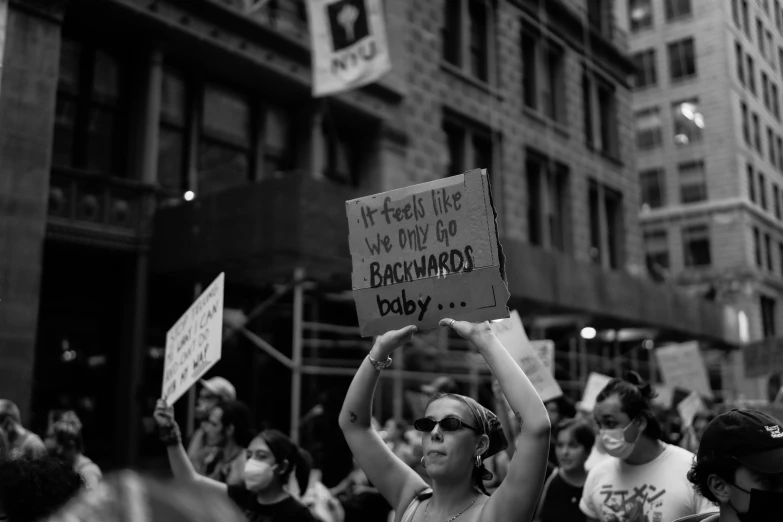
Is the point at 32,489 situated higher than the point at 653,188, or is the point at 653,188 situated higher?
the point at 653,188

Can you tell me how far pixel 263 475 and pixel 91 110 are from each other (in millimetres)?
9121

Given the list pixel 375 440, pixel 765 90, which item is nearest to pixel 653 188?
pixel 765 90

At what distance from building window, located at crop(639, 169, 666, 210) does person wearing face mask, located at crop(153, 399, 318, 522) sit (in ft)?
116

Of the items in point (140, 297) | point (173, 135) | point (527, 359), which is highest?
point (173, 135)

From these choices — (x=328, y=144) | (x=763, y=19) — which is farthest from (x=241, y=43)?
(x=763, y=19)

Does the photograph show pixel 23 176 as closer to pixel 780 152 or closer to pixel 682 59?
Answer: pixel 780 152

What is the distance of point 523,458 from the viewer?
2.62m

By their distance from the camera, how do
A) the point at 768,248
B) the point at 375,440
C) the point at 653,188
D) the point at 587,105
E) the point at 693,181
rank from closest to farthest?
the point at 375,440 < the point at 587,105 < the point at 768,248 < the point at 693,181 < the point at 653,188

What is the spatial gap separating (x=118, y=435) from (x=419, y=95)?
946 cm

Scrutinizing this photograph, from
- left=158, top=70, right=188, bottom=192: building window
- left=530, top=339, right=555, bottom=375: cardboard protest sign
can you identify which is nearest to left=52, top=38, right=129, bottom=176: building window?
left=158, top=70, right=188, bottom=192: building window

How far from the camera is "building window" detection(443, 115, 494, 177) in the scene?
58.3 feet

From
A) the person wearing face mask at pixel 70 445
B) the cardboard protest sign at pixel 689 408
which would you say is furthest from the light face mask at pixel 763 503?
the cardboard protest sign at pixel 689 408

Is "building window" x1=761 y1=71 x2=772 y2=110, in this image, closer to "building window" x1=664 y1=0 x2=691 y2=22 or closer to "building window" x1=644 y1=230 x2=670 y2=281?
"building window" x1=664 y1=0 x2=691 y2=22

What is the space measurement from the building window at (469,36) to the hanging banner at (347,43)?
23.5ft
